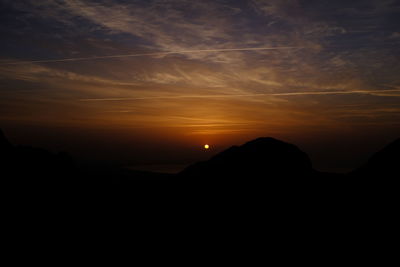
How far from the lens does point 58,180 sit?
4575cm

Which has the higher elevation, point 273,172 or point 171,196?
point 273,172

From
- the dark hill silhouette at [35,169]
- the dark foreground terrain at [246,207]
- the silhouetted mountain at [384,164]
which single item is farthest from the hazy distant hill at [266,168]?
the dark hill silhouette at [35,169]

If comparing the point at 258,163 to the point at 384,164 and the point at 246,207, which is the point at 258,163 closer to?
the point at 246,207

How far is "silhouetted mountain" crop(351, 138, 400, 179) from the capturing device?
2816 cm

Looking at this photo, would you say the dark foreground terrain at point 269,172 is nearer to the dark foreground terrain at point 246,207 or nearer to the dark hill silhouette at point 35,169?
the dark foreground terrain at point 246,207

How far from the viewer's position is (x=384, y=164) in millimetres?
29062

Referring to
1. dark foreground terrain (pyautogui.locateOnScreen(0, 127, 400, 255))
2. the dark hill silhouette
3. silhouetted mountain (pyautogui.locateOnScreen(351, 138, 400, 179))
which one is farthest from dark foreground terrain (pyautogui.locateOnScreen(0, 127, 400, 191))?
the dark hill silhouette

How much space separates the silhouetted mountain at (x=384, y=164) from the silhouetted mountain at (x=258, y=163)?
5.51 m

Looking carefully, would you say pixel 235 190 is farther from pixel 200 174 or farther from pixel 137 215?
pixel 137 215

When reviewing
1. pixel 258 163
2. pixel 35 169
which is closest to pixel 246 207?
pixel 258 163

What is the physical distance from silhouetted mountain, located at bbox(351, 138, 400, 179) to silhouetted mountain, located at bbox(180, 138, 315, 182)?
551 centimetres

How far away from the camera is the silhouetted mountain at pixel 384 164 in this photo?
2816cm

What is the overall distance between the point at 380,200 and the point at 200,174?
57.5ft

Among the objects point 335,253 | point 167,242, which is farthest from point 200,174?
point 335,253
